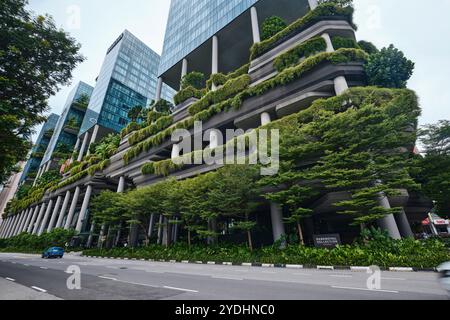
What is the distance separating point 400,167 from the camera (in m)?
14.8

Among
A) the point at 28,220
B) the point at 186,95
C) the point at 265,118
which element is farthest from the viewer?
the point at 28,220

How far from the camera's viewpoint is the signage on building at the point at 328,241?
14.7 m

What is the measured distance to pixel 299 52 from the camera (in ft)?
75.5

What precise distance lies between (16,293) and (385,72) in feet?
83.7

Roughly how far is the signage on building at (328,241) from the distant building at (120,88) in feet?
208

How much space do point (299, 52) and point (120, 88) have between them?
61836mm

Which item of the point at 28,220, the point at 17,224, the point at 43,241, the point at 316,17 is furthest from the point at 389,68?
the point at 17,224

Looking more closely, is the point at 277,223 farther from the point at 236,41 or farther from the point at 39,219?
the point at 39,219

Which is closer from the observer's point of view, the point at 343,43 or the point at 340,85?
the point at 340,85

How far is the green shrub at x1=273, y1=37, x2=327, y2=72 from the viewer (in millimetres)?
22156

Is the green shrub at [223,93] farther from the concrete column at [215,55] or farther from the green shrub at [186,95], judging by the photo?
the concrete column at [215,55]

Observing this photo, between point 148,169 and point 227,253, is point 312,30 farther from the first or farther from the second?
point 148,169

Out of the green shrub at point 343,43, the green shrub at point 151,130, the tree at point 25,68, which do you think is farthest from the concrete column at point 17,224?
the green shrub at point 343,43
